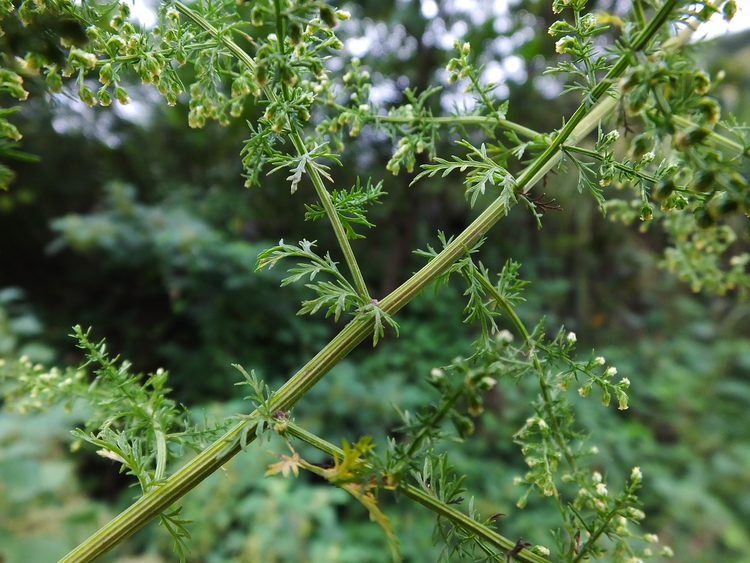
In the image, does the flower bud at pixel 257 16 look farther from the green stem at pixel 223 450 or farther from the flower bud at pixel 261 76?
the green stem at pixel 223 450

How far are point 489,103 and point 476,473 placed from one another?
235cm

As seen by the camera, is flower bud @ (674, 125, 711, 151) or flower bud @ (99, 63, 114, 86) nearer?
flower bud @ (674, 125, 711, 151)

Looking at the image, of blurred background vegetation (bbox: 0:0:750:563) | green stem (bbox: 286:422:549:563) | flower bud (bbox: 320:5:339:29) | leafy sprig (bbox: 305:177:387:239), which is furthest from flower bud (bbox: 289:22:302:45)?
blurred background vegetation (bbox: 0:0:750:563)

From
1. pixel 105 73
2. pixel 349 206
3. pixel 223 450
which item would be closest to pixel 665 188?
pixel 349 206

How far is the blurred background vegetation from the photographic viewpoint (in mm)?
2289

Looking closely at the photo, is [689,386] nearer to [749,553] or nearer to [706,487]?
[706,487]

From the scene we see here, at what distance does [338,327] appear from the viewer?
327 cm

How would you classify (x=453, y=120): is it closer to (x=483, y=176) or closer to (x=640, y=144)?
(x=483, y=176)

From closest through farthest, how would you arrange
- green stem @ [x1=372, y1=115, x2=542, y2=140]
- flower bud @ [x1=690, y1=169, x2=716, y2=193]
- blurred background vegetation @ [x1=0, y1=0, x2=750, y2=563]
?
flower bud @ [x1=690, y1=169, x2=716, y2=193] < green stem @ [x1=372, y1=115, x2=542, y2=140] < blurred background vegetation @ [x1=0, y1=0, x2=750, y2=563]

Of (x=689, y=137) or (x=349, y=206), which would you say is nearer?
(x=689, y=137)

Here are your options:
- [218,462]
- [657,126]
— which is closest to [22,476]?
[218,462]

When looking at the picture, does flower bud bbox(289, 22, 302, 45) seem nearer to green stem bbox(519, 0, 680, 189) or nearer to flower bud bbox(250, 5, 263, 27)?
flower bud bbox(250, 5, 263, 27)

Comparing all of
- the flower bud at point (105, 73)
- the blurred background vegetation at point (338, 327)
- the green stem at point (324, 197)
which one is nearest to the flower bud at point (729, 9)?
the green stem at point (324, 197)

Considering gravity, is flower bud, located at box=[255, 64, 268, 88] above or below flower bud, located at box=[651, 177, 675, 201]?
above
